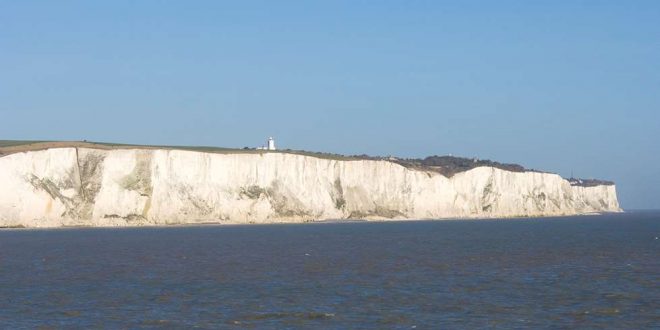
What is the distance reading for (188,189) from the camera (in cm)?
7975

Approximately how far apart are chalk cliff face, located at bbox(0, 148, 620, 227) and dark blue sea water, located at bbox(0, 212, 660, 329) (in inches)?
959

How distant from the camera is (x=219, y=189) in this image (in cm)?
8225

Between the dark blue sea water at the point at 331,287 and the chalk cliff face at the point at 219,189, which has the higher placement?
the chalk cliff face at the point at 219,189

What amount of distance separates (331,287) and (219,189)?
54.8 metres

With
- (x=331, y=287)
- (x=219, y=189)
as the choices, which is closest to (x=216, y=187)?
(x=219, y=189)

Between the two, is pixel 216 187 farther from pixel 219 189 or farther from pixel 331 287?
pixel 331 287

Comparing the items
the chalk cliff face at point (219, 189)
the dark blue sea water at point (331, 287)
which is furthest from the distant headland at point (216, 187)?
the dark blue sea water at point (331, 287)

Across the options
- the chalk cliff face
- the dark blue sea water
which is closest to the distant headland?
the chalk cliff face

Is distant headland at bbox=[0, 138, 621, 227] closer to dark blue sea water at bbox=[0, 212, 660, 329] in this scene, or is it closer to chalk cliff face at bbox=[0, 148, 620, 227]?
chalk cliff face at bbox=[0, 148, 620, 227]

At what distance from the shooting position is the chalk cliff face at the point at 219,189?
72.3 m

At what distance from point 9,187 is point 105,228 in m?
9.21

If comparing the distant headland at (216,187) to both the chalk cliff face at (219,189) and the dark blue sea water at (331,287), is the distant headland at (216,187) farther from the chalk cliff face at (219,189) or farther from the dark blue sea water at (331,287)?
the dark blue sea water at (331,287)

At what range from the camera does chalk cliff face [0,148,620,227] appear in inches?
2847

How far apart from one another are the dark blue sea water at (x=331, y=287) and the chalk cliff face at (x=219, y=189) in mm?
24366
